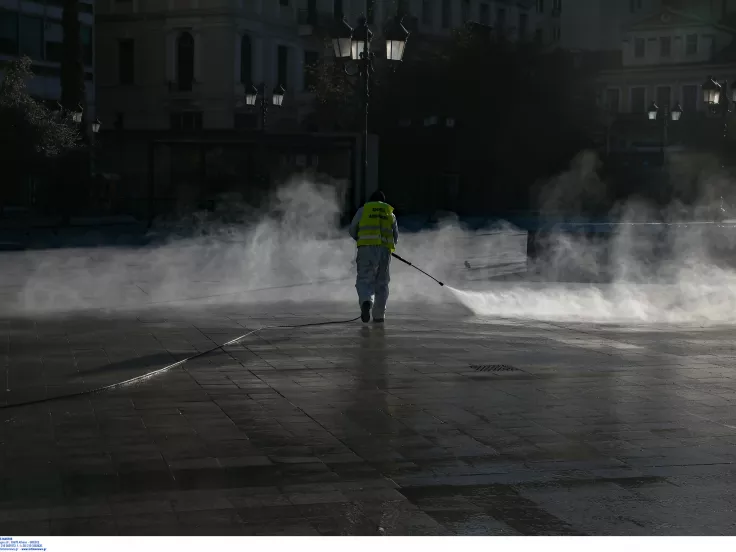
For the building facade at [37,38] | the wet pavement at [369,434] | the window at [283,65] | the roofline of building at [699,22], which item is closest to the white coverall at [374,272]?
the wet pavement at [369,434]

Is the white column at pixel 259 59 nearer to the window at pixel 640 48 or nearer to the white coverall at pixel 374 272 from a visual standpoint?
the window at pixel 640 48

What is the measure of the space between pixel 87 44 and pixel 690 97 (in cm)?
3276

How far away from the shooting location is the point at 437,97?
52500 millimetres

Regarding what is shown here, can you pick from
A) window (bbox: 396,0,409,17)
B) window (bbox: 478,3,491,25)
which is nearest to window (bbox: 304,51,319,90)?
window (bbox: 396,0,409,17)

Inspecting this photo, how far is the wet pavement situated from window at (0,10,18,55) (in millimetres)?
36642

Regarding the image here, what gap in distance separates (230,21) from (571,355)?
1746 inches

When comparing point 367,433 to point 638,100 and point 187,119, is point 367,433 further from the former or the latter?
point 638,100

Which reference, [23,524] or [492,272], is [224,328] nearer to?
[23,524]

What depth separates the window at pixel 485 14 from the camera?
67188 millimetres

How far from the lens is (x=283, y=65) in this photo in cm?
5778

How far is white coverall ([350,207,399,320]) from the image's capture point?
13.9m

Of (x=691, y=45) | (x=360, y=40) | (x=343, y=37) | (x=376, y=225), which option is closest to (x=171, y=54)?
(x=691, y=45)

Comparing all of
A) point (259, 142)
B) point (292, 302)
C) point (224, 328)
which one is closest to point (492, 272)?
point (292, 302)

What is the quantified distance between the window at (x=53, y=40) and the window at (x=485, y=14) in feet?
82.6
